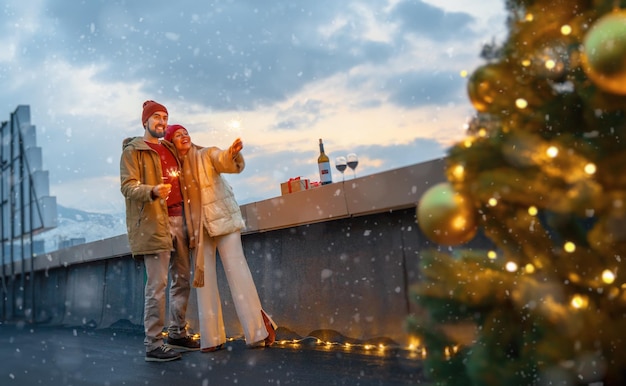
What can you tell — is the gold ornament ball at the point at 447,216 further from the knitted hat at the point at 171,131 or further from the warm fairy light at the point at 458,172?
the knitted hat at the point at 171,131

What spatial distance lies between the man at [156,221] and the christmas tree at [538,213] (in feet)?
10.2

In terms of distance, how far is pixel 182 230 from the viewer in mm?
5715

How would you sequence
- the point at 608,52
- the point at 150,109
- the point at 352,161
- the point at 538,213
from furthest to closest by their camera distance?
the point at 352,161 → the point at 150,109 → the point at 538,213 → the point at 608,52

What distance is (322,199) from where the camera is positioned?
5.21m

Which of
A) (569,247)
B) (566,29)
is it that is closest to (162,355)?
(569,247)

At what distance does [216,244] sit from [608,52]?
4.19m

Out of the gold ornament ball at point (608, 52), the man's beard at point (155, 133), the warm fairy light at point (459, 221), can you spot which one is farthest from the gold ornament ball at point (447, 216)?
the man's beard at point (155, 133)

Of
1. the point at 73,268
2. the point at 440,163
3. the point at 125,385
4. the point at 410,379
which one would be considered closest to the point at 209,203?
the point at 125,385

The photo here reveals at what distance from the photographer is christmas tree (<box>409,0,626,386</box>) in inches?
79.3

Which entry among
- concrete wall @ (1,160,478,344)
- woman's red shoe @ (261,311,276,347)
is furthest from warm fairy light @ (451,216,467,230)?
woman's red shoe @ (261,311,276,347)

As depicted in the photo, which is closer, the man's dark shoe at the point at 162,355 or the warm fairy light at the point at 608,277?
the warm fairy light at the point at 608,277

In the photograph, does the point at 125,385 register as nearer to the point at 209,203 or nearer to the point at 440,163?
the point at 209,203

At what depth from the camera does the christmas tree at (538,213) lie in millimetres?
2014

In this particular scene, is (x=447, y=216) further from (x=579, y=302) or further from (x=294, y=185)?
(x=294, y=185)
